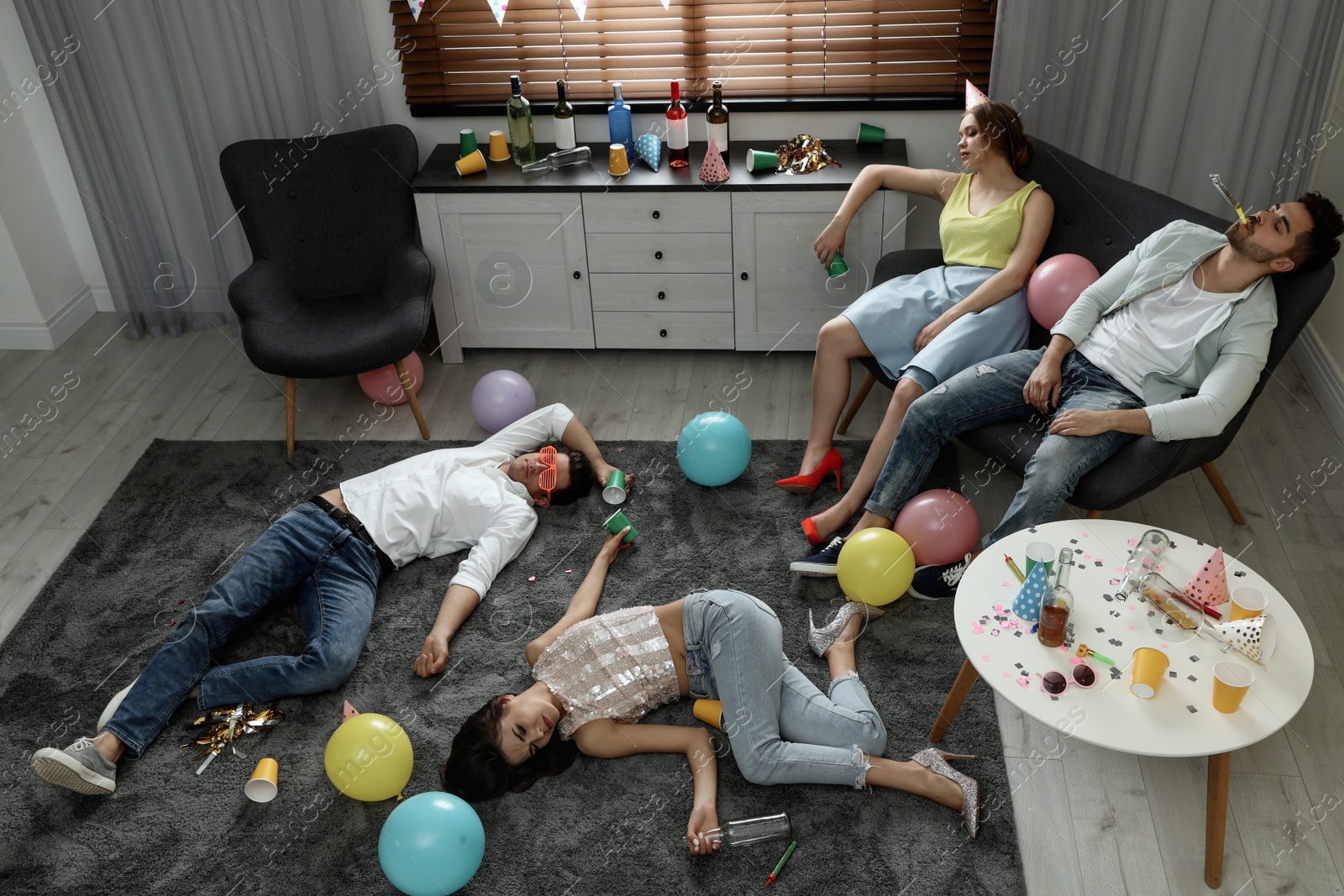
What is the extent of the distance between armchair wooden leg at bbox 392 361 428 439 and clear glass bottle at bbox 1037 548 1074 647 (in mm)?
2057

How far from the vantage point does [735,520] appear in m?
2.94

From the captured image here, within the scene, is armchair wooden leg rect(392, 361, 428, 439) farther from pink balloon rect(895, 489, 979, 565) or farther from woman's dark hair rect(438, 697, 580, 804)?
pink balloon rect(895, 489, 979, 565)

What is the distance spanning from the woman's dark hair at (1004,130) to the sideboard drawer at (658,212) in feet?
2.74

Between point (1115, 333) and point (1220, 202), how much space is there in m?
1.17

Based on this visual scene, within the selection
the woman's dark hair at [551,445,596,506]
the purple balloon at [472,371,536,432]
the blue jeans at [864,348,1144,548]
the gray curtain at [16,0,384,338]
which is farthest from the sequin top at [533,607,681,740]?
the gray curtain at [16,0,384,338]

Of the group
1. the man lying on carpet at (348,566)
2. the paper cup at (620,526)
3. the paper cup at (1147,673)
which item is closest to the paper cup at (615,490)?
the man lying on carpet at (348,566)

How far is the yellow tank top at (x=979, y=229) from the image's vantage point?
2.94m

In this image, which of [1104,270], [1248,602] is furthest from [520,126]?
[1248,602]

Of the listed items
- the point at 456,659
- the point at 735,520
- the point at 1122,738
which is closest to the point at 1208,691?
the point at 1122,738

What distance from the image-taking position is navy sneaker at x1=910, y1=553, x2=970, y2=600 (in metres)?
2.60

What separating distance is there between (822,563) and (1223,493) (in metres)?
1.13

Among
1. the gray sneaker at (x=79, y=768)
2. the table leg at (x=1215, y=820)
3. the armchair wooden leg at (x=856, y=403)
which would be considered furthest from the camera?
the armchair wooden leg at (x=856, y=403)

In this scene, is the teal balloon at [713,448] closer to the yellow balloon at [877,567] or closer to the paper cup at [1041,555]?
the yellow balloon at [877,567]

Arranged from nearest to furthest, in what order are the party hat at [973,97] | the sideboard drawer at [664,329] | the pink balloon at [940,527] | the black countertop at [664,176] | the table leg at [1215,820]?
the table leg at [1215,820]
the pink balloon at [940,527]
the party hat at [973,97]
the black countertop at [664,176]
the sideboard drawer at [664,329]
